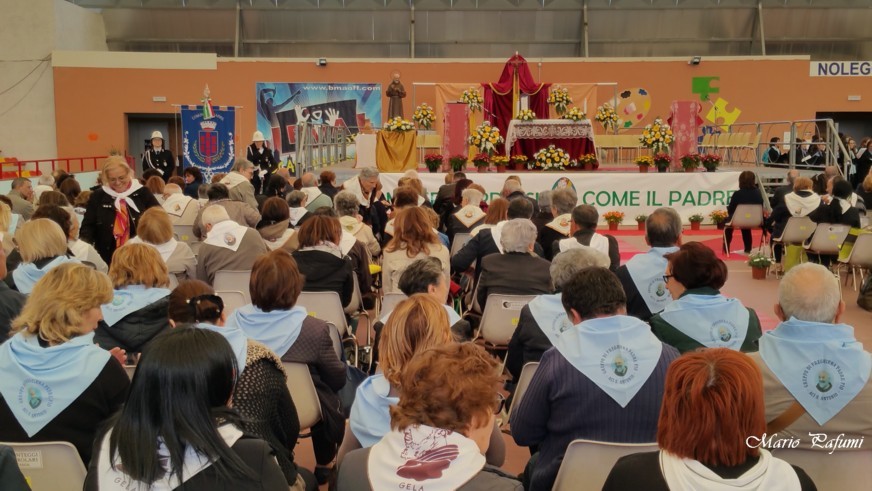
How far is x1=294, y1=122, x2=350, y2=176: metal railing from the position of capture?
577 inches

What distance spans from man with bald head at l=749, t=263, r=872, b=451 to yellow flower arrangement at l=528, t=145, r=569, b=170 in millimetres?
11199

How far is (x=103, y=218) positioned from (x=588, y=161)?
909 cm

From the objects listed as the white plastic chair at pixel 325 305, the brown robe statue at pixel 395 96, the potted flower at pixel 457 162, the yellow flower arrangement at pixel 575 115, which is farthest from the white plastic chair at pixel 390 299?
the brown robe statue at pixel 395 96

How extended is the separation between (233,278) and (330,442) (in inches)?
76.7

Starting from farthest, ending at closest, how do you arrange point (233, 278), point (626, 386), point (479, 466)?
point (233, 278) → point (626, 386) → point (479, 466)

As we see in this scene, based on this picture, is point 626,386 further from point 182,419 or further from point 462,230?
point 462,230

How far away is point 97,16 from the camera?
75.0 feet

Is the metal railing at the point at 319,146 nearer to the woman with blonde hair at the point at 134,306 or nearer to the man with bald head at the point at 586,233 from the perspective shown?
the man with bald head at the point at 586,233

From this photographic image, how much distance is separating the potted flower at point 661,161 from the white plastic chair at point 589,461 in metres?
12.1

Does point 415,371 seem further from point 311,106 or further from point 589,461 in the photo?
point 311,106

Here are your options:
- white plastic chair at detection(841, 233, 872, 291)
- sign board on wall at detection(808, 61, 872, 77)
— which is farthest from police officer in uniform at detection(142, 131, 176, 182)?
sign board on wall at detection(808, 61, 872, 77)

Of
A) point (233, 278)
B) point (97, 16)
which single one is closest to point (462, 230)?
point (233, 278)

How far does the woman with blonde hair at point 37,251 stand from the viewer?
4461 millimetres

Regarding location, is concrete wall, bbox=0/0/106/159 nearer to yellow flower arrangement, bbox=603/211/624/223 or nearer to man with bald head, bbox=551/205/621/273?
yellow flower arrangement, bbox=603/211/624/223
